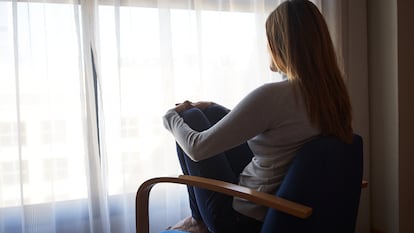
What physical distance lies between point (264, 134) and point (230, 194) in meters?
0.22

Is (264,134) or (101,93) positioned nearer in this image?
(264,134)

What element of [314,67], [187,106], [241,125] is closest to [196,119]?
[187,106]

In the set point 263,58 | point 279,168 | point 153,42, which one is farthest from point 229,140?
point 263,58

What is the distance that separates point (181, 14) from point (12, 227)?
133 centimetres

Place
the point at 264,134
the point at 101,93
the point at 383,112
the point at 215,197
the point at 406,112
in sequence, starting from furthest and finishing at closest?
1. the point at 383,112
2. the point at 406,112
3. the point at 101,93
4. the point at 215,197
5. the point at 264,134

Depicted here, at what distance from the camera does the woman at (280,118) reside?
1.07 meters

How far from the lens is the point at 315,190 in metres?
1.01

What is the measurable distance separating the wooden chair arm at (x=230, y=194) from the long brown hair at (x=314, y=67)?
278 mm

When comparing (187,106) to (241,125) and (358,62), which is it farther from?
(358,62)

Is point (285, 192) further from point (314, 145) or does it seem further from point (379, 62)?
point (379, 62)

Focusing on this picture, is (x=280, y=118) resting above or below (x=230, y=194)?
above

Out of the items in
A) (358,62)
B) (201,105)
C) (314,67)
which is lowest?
(201,105)

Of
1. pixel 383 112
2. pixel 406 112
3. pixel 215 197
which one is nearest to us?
pixel 215 197

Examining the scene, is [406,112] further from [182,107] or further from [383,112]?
[182,107]
